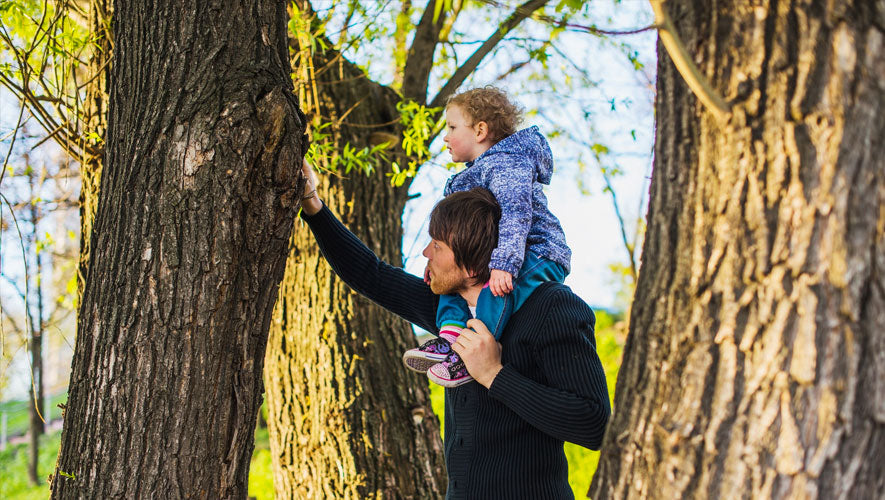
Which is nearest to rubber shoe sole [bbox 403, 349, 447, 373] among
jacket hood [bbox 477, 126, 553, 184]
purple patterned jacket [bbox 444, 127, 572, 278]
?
purple patterned jacket [bbox 444, 127, 572, 278]

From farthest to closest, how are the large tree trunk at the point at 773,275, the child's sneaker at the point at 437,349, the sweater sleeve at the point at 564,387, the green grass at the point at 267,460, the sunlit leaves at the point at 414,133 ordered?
the green grass at the point at 267,460, the sunlit leaves at the point at 414,133, the child's sneaker at the point at 437,349, the sweater sleeve at the point at 564,387, the large tree trunk at the point at 773,275

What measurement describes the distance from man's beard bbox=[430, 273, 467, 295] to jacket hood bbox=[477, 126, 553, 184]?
24.1 inches

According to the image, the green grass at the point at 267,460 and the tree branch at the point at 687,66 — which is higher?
the tree branch at the point at 687,66

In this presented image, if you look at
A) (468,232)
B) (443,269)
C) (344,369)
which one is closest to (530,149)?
(468,232)

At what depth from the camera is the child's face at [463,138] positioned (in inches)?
119

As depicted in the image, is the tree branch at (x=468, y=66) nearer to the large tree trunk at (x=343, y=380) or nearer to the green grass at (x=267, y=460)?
the large tree trunk at (x=343, y=380)

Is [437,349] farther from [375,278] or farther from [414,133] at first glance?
[414,133]

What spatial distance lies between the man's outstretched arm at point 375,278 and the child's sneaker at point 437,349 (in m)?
0.24

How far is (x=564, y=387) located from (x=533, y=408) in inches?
4.8

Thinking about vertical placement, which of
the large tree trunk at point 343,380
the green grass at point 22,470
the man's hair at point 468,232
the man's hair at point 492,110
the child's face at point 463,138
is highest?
the man's hair at point 492,110

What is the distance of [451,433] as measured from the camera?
241 centimetres

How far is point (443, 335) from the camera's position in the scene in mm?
2396

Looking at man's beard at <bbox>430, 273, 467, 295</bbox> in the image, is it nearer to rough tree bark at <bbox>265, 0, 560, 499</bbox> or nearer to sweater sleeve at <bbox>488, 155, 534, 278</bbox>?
sweater sleeve at <bbox>488, 155, 534, 278</bbox>

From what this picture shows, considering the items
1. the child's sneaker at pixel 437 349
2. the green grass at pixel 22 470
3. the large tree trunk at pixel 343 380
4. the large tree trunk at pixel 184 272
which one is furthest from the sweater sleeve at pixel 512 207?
the green grass at pixel 22 470
